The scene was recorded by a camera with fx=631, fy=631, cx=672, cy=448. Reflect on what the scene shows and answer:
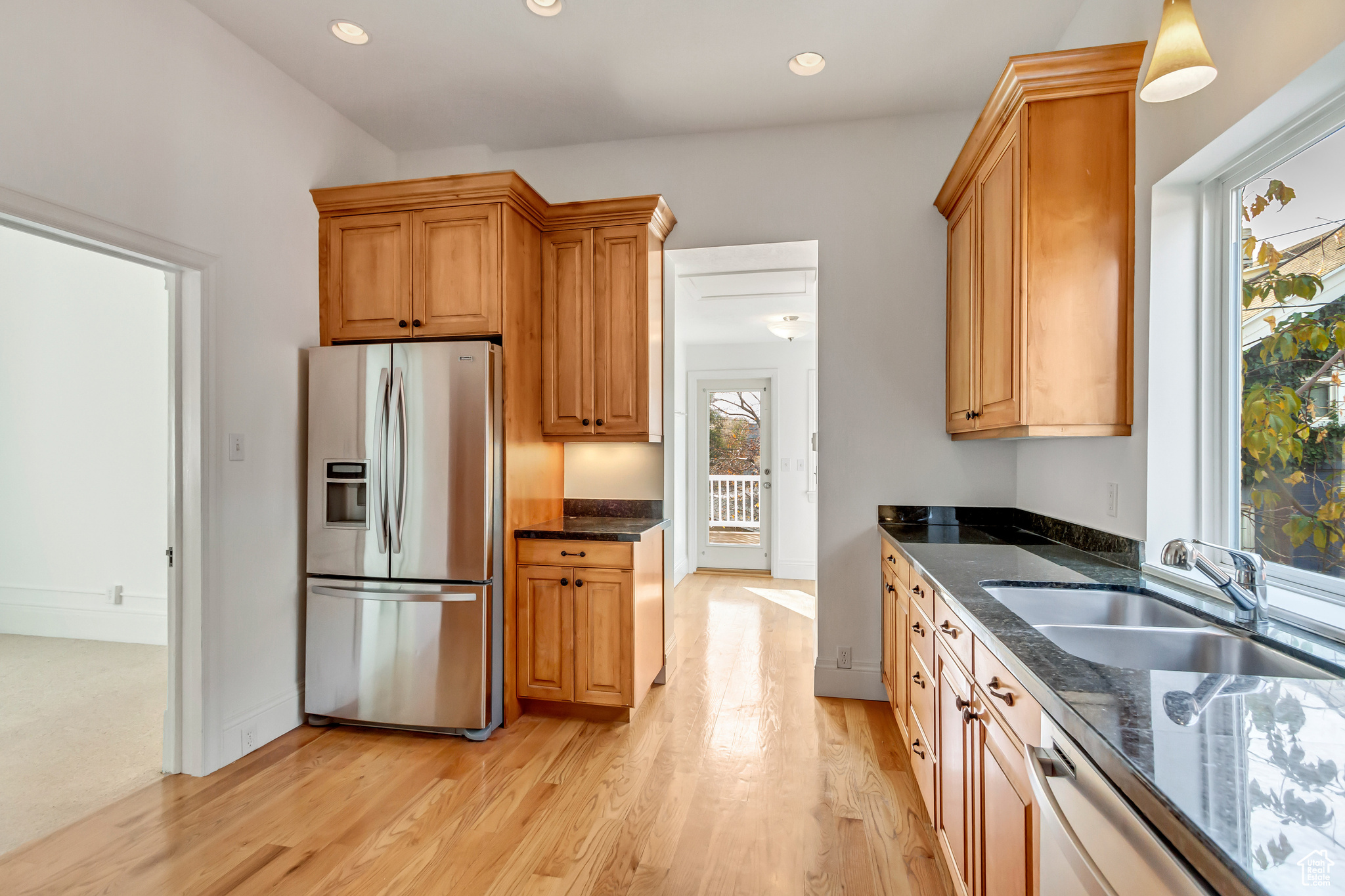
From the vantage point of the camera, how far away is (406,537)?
9.26 feet

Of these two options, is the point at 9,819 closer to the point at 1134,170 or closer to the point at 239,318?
the point at 239,318

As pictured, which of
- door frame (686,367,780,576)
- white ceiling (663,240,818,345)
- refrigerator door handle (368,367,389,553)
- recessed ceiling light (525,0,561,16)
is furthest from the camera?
door frame (686,367,780,576)

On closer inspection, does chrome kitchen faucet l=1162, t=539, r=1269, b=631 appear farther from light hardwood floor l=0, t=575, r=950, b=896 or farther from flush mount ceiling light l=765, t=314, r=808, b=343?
flush mount ceiling light l=765, t=314, r=808, b=343

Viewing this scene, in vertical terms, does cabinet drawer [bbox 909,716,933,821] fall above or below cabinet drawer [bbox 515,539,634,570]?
below

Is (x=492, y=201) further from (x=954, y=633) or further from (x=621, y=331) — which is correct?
(x=954, y=633)

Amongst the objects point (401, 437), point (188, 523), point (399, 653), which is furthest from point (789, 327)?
point (188, 523)

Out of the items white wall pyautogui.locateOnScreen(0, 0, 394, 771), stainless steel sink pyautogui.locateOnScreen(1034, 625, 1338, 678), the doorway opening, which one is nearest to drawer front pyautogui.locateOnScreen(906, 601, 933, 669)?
stainless steel sink pyautogui.locateOnScreen(1034, 625, 1338, 678)

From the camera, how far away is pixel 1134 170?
201cm

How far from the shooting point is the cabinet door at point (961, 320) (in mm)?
2621

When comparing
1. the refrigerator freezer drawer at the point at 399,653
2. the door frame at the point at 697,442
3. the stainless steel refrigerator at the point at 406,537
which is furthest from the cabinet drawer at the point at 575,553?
the door frame at the point at 697,442

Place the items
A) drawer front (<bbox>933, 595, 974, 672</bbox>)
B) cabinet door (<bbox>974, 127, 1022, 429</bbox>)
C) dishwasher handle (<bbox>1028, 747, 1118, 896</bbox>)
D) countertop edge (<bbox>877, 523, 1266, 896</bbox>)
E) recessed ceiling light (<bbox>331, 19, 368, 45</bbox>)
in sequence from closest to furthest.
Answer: countertop edge (<bbox>877, 523, 1266, 896</bbox>) → dishwasher handle (<bbox>1028, 747, 1118, 896</bbox>) → drawer front (<bbox>933, 595, 974, 672</bbox>) → cabinet door (<bbox>974, 127, 1022, 429</bbox>) → recessed ceiling light (<bbox>331, 19, 368, 45</bbox>)

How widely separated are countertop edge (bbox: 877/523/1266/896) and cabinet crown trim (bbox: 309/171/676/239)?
262cm

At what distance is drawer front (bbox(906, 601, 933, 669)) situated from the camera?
199cm

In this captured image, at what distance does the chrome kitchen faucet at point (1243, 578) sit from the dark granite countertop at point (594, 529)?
2.01m
